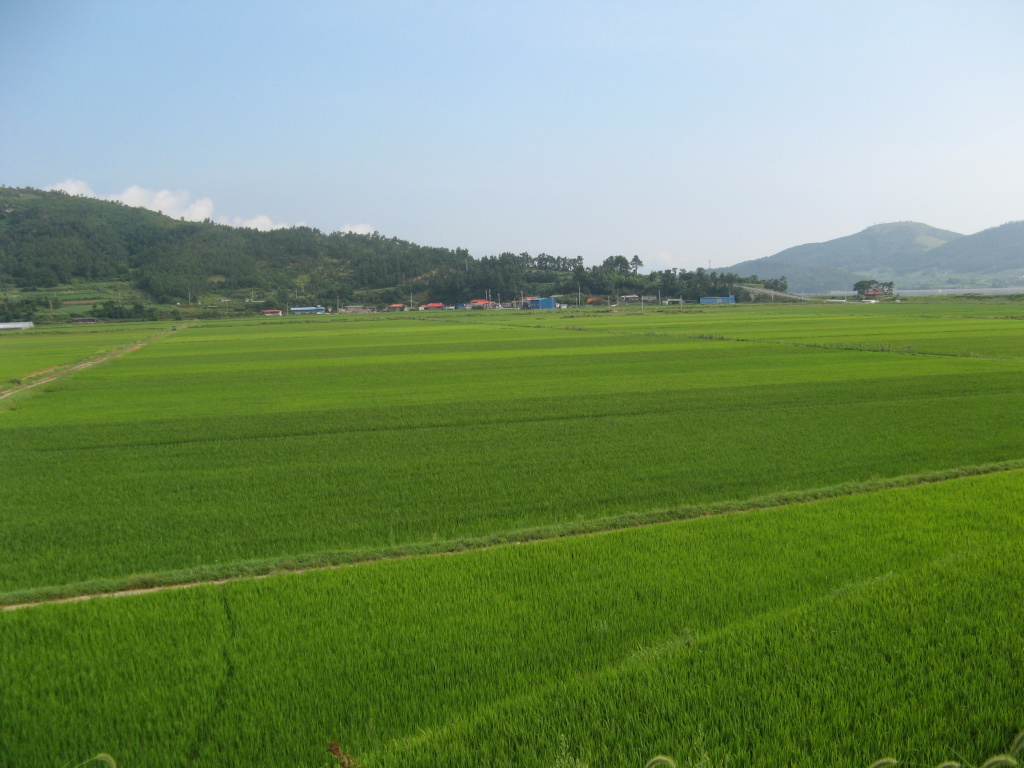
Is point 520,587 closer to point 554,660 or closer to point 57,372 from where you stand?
point 554,660

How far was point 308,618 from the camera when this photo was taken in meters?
6.66

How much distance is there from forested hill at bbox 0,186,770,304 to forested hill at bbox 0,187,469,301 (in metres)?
0.26

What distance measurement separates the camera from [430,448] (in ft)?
49.0

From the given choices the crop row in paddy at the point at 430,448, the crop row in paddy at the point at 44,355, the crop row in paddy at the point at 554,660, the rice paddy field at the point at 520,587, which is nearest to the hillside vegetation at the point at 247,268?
the crop row in paddy at the point at 44,355

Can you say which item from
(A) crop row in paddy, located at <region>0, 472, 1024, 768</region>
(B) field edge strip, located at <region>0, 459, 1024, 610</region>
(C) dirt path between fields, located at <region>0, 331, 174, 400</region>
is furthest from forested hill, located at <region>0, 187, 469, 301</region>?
(A) crop row in paddy, located at <region>0, 472, 1024, 768</region>

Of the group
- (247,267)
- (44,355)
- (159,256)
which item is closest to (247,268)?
(247,267)

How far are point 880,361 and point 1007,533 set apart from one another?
2369cm

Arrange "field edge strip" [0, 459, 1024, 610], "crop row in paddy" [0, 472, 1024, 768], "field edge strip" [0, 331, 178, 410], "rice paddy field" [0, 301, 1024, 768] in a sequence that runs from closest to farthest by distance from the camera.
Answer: "crop row in paddy" [0, 472, 1024, 768]
"rice paddy field" [0, 301, 1024, 768]
"field edge strip" [0, 459, 1024, 610]
"field edge strip" [0, 331, 178, 410]

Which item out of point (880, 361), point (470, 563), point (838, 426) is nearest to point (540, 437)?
point (838, 426)

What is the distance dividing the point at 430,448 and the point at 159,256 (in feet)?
570

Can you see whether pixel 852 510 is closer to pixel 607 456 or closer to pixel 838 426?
pixel 607 456

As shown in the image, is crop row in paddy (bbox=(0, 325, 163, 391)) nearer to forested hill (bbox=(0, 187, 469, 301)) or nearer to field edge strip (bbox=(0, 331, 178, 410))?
field edge strip (bbox=(0, 331, 178, 410))

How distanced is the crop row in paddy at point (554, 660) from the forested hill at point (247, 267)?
14665cm

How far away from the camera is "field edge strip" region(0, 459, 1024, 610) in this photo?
7.70 meters
